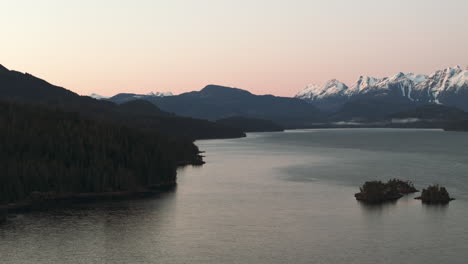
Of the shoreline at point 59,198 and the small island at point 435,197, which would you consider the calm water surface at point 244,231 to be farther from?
the shoreline at point 59,198

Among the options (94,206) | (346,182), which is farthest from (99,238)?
(346,182)

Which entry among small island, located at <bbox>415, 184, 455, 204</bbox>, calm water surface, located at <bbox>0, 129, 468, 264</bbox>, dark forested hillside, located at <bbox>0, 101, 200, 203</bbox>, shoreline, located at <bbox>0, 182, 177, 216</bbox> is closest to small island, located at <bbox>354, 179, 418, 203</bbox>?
calm water surface, located at <bbox>0, 129, 468, 264</bbox>

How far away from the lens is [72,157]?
15938 cm

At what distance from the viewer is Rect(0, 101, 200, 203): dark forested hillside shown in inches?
5640

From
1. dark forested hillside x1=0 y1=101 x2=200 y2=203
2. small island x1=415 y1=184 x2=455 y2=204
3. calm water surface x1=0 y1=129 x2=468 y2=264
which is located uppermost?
dark forested hillside x1=0 y1=101 x2=200 y2=203

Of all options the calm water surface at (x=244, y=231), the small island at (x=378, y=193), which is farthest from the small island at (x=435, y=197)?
the small island at (x=378, y=193)

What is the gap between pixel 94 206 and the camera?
13225cm

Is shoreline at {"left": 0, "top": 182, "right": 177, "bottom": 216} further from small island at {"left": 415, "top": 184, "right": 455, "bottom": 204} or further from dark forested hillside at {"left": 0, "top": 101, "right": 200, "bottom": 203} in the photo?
small island at {"left": 415, "top": 184, "right": 455, "bottom": 204}

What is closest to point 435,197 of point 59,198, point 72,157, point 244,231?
point 244,231

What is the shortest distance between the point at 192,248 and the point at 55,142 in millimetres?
81379

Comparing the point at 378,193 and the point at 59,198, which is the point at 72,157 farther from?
the point at 378,193

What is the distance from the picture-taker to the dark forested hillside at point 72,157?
143250 millimetres

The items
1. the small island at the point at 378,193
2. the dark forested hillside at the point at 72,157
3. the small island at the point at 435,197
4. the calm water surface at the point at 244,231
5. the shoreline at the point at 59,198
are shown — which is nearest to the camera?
the calm water surface at the point at 244,231

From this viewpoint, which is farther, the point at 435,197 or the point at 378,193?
the point at 378,193
